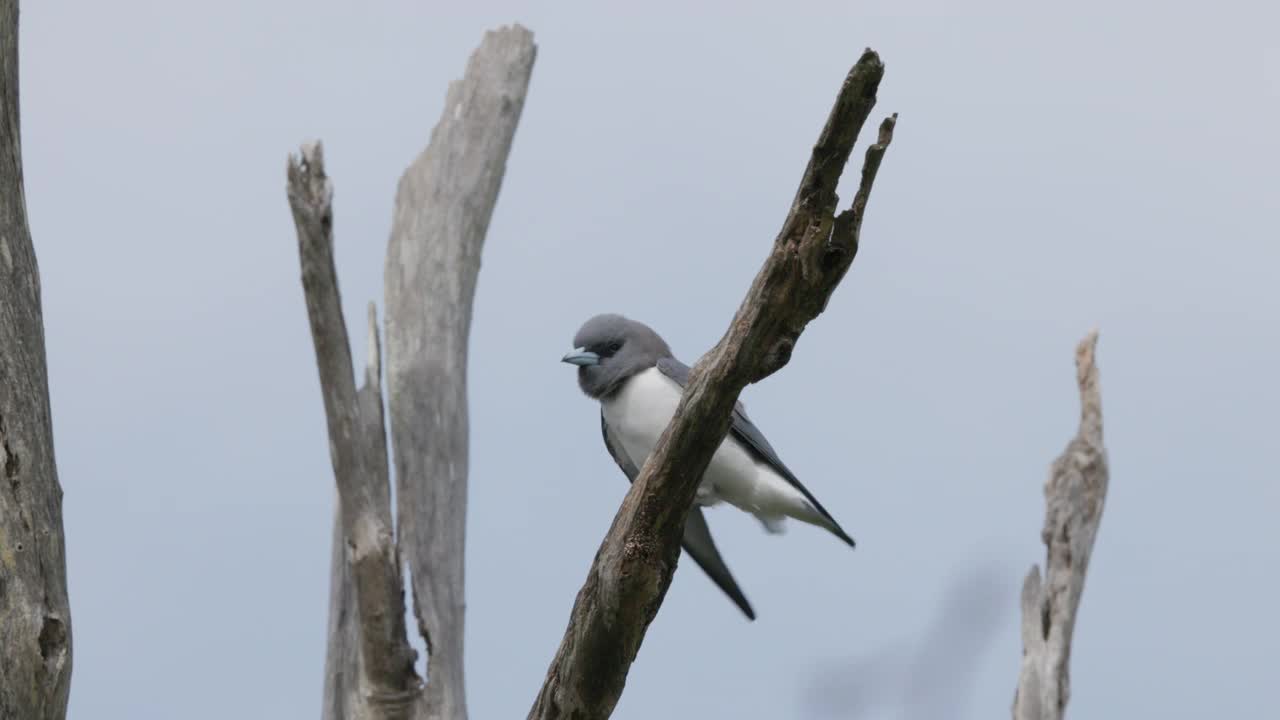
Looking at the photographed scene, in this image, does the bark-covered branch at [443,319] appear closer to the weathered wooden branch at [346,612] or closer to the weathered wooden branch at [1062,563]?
the weathered wooden branch at [346,612]

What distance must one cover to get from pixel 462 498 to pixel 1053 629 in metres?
2.36

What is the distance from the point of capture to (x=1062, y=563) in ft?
16.9

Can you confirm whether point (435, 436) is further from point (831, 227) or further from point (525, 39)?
point (831, 227)

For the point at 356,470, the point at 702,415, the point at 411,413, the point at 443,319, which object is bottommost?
the point at 702,415

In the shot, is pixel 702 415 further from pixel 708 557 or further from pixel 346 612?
pixel 346 612

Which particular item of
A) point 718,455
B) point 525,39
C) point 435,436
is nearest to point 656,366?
point 718,455

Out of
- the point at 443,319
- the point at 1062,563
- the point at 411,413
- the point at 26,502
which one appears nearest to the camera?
the point at 26,502

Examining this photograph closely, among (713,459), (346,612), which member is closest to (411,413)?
(346,612)

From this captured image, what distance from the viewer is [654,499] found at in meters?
2.87

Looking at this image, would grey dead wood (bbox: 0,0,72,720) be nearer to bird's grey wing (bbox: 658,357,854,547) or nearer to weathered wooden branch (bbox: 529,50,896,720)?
weathered wooden branch (bbox: 529,50,896,720)

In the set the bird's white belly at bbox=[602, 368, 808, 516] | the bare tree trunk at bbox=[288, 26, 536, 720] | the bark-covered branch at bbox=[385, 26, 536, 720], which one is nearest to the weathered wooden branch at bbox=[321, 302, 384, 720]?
the bare tree trunk at bbox=[288, 26, 536, 720]

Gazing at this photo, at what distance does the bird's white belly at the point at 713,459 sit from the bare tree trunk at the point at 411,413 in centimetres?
78

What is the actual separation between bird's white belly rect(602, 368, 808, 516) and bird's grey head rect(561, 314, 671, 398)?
0.05 meters

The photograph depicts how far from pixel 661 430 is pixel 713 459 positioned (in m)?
0.23
